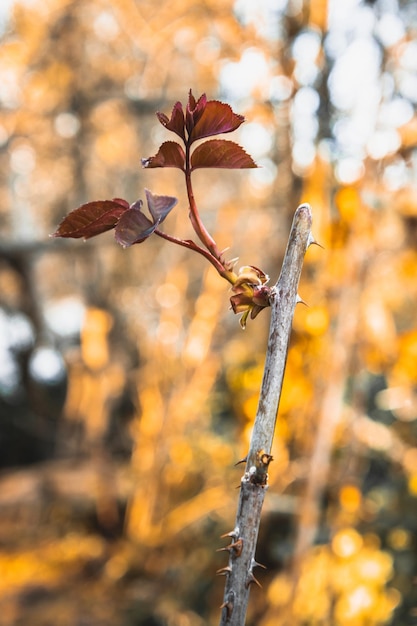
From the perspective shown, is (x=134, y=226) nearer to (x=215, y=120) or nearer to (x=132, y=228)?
(x=132, y=228)

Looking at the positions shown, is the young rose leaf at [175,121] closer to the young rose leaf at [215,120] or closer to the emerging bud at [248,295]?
the young rose leaf at [215,120]

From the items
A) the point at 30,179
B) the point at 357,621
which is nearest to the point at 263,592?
the point at 357,621

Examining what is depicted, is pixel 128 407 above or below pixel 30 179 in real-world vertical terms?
below

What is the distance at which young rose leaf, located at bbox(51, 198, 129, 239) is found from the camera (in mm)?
510

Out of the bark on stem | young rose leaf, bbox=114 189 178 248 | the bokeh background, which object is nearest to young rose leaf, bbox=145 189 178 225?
young rose leaf, bbox=114 189 178 248

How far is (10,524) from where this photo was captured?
477cm

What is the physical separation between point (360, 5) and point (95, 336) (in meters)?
3.07

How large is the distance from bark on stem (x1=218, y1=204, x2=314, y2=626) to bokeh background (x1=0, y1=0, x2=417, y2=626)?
94 centimetres

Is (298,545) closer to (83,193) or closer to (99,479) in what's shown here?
(99,479)

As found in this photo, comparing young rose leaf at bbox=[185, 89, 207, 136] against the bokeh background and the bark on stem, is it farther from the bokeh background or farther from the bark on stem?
the bokeh background

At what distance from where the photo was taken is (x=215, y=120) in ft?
1.60

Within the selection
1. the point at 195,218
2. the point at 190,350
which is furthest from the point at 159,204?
the point at 190,350

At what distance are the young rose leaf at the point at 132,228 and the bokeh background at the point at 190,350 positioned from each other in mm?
1014

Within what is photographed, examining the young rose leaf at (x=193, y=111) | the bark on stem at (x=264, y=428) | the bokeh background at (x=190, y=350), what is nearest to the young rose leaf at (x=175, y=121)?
the young rose leaf at (x=193, y=111)
